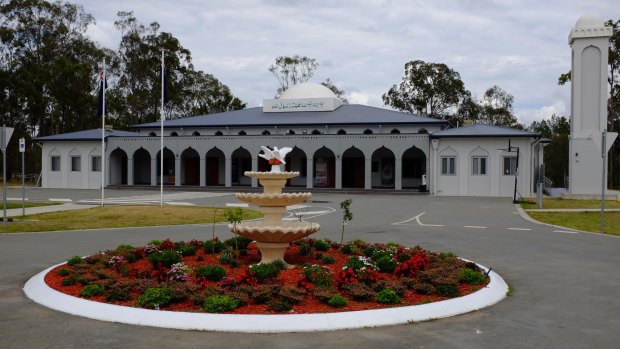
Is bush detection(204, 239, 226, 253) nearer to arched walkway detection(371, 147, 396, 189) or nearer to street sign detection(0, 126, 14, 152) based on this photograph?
street sign detection(0, 126, 14, 152)

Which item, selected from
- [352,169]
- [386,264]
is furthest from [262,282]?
[352,169]

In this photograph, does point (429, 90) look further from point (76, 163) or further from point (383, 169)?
point (76, 163)

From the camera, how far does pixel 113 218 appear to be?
20531 mm

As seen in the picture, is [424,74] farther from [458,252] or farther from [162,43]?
[458,252]

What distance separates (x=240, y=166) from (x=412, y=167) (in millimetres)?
16462

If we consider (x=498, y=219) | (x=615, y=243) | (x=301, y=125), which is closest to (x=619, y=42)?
(x=301, y=125)

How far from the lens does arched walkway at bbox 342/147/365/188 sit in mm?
46656

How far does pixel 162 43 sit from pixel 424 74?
34.7m

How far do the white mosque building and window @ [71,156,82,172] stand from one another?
0.33 ft

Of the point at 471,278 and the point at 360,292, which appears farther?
the point at 471,278

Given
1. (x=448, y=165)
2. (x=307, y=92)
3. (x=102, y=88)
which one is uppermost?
(x=307, y=92)

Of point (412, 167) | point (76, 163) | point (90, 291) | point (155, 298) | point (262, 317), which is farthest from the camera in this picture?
point (76, 163)

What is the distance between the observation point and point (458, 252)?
42.4 feet

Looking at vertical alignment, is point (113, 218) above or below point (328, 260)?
below
